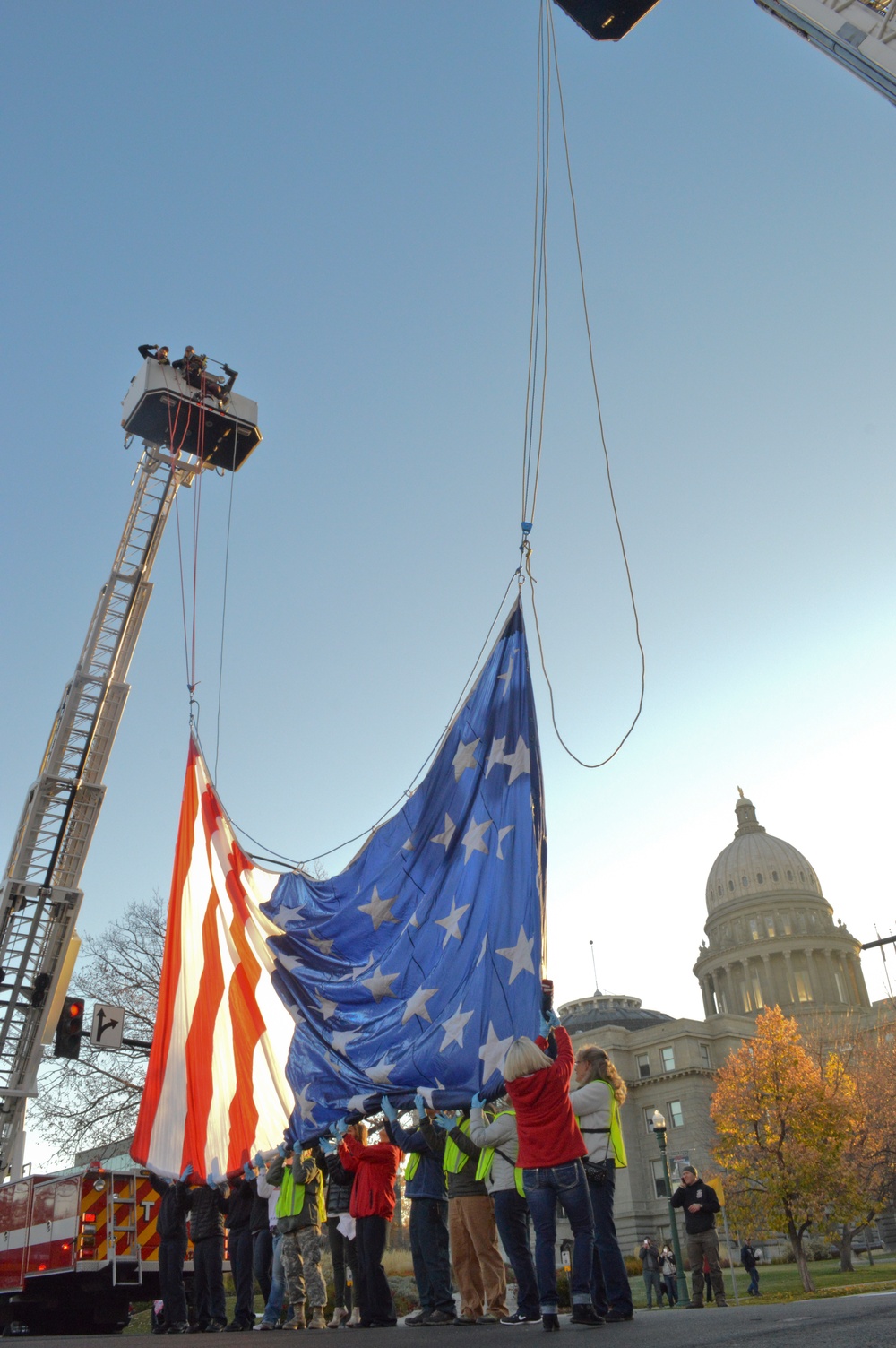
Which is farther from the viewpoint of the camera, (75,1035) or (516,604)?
(75,1035)

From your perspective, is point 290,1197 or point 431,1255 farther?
point 290,1197

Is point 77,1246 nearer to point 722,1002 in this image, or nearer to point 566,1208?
point 566,1208

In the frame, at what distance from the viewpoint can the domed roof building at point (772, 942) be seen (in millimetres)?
97750

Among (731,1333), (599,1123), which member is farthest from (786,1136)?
(731,1333)

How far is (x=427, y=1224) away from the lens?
868 cm

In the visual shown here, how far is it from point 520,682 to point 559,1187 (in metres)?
3.71

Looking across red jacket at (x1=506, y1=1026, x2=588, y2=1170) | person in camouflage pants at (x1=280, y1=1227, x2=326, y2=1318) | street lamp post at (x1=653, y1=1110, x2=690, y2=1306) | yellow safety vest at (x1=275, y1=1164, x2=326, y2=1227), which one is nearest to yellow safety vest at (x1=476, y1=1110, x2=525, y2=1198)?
red jacket at (x1=506, y1=1026, x2=588, y2=1170)

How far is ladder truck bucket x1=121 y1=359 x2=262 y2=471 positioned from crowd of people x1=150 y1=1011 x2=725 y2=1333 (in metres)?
12.3

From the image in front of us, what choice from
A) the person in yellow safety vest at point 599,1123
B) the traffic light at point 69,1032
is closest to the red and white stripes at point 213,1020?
the person in yellow safety vest at point 599,1123

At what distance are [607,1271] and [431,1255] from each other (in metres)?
Result: 2.17

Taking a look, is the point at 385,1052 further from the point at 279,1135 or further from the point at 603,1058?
the point at 279,1135

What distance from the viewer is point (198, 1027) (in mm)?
11242

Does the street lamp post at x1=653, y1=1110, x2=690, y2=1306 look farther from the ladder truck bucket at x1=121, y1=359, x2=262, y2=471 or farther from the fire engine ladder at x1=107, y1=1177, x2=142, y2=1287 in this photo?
the ladder truck bucket at x1=121, y1=359, x2=262, y2=471

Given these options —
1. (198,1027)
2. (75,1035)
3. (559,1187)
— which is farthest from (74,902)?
(559,1187)
